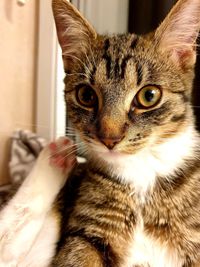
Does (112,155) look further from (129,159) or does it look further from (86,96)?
(86,96)

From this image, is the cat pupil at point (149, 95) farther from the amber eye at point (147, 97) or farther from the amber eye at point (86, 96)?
the amber eye at point (86, 96)

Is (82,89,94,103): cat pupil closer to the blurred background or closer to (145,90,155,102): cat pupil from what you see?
(145,90,155,102): cat pupil

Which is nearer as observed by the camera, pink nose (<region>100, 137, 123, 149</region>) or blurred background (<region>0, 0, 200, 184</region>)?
pink nose (<region>100, 137, 123, 149</region>)

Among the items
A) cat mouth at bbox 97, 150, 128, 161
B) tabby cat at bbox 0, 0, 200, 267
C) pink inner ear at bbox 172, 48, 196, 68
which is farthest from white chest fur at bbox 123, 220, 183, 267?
pink inner ear at bbox 172, 48, 196, 68

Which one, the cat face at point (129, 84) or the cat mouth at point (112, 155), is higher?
the cat face at point (129, 84)

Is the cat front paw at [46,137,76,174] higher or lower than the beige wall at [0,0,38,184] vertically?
lower

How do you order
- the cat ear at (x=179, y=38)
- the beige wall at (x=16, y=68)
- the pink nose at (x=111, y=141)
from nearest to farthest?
the pink nose at (x=111, y=141), the cat ear at (x=179, y=38), the beige wall at (x=16, y=68)

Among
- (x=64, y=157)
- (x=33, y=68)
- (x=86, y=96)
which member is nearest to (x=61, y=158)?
(x=64, y=157)

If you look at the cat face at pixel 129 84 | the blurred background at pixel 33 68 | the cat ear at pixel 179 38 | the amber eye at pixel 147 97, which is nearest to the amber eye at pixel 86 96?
the cat face at pixel 129 84
